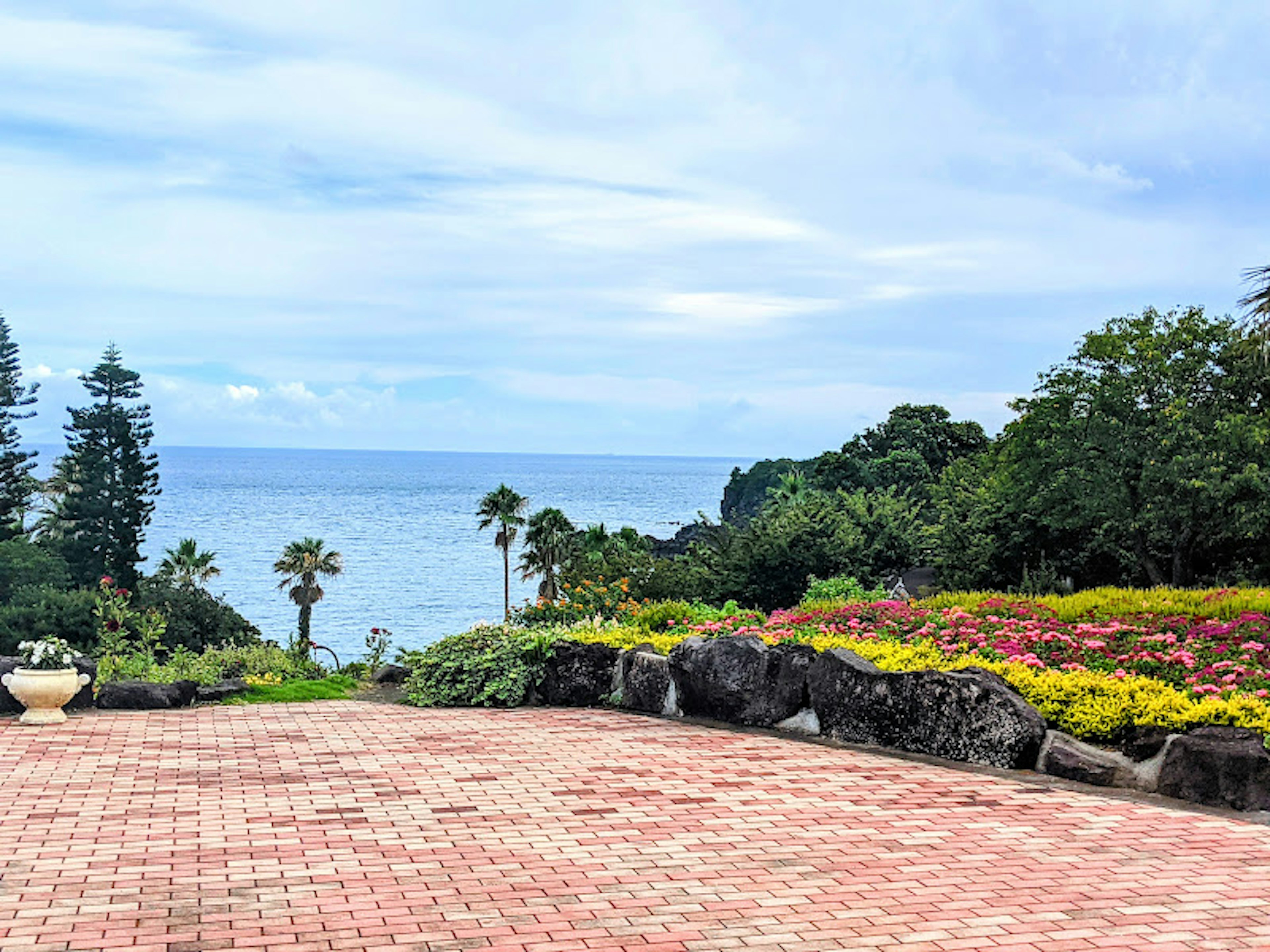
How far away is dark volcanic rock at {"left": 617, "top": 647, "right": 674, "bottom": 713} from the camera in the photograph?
444 inches

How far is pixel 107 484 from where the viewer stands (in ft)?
168

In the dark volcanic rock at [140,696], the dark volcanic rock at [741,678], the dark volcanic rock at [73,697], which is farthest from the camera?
the dark volcanic rock at [140,696]

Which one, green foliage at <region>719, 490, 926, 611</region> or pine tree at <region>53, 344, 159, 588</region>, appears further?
pine tree at <region>53, 344, 159, 588</region>

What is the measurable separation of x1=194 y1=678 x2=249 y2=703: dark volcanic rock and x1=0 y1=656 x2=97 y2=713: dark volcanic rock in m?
1.03

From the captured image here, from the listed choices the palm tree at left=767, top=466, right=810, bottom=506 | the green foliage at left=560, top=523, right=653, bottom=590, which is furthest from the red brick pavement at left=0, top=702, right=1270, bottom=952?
the palm tree at left=767, top=466, right=810, bottom=506

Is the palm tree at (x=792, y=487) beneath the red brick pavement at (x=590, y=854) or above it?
above

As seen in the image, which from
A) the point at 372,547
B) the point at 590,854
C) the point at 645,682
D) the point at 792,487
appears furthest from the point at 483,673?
the point at 372,547

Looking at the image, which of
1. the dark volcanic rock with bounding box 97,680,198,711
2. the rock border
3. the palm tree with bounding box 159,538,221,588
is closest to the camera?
the rock border

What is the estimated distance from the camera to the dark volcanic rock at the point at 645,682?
444 inches

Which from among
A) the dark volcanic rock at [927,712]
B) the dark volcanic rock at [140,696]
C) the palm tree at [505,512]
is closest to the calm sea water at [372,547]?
the palm tree at [505,512]

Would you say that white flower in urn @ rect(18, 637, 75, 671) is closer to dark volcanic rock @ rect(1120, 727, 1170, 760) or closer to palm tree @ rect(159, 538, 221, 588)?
dark volcanic rock @ rect(1120, 727, 1170, 760)

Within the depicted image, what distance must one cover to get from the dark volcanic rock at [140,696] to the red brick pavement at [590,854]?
2157 millimetres

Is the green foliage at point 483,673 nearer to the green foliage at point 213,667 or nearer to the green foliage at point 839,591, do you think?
the green foliage at point 213,667

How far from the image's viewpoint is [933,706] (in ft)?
29.7
